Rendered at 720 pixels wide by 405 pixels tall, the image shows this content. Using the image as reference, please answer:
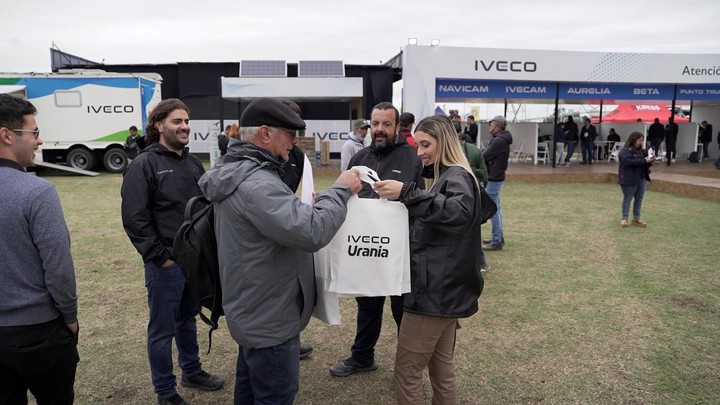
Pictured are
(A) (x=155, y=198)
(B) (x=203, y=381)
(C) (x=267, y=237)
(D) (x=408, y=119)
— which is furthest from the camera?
(D) (x=408, y=119)

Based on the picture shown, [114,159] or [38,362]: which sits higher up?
[114,159]

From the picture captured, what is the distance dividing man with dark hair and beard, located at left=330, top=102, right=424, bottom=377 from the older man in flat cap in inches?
49.4

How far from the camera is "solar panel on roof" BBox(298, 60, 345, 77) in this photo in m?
16.8

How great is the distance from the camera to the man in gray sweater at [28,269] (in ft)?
6.15

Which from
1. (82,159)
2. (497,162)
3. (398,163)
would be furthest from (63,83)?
(398,163)

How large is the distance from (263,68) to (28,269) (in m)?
15.6

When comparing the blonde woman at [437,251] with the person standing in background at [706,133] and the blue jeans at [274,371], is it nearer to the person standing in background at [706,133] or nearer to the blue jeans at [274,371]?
the blue jeans at [274,371]

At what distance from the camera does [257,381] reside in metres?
2.04

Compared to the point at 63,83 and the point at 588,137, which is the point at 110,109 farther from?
the point at 588,137

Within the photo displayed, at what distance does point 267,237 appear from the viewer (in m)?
1.85

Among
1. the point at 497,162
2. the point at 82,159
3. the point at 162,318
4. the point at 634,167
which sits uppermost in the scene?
the point at 497,162

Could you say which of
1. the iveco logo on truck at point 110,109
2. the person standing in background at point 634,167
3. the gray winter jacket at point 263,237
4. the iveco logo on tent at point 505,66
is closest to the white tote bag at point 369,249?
the gray winter jacket at point 263,237

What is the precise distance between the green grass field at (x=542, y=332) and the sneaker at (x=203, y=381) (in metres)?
0.05

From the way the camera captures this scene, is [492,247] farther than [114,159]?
No
